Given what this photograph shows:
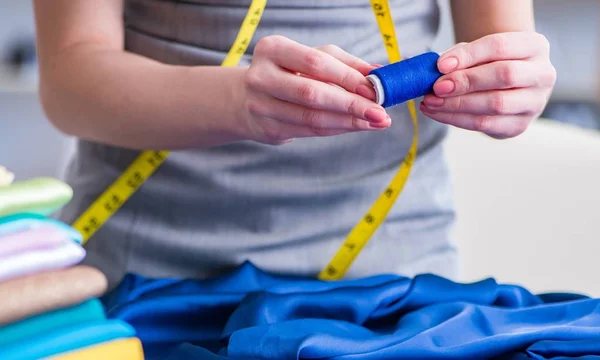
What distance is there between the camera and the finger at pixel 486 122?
2.55ft

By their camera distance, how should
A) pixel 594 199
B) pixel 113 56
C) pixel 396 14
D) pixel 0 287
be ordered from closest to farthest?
1. pixel 0 287
2. pixel 113 56
3. pixel 396 14
4. pixel 594 199

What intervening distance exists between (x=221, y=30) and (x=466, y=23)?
0.94 feet

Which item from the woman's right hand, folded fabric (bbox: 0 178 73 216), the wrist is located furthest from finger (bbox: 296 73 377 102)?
folded fabric (bbox: 0 178 73 216)

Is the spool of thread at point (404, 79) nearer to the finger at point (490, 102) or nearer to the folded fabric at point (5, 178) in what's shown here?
the finger at point (490, 102)

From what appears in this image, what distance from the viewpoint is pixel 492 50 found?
768mm

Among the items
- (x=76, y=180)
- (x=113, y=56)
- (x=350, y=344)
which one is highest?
(x=113, y=56)

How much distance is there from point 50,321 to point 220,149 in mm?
474

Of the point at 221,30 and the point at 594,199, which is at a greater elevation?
the point at 221,30

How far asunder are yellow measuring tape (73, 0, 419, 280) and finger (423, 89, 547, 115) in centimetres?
22

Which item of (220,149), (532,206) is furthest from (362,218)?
(532,206)

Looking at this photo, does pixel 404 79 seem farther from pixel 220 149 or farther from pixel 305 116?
pixel 220 149

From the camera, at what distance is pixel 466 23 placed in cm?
104

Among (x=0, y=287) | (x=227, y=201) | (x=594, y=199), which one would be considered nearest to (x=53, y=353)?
(x=0, y=287)

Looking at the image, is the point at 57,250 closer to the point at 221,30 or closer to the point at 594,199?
the point at 221,30
